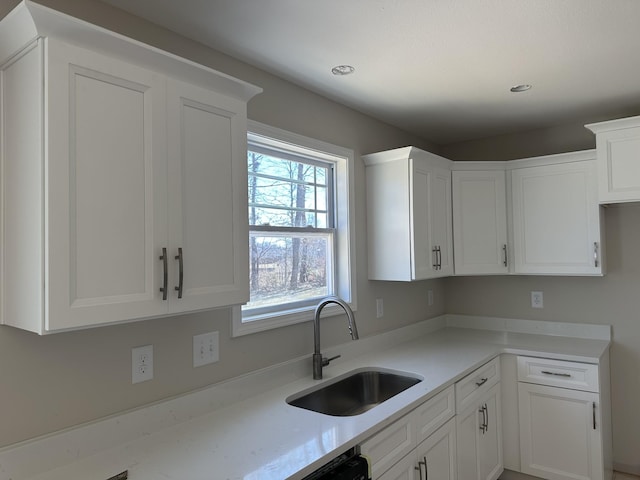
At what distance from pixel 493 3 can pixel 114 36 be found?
1.31 metres

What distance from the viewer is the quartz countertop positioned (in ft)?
4.51

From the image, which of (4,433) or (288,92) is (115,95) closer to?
(4,433)

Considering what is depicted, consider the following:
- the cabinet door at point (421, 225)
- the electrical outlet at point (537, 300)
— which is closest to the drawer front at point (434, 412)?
the cabinet door at point (421, 225)

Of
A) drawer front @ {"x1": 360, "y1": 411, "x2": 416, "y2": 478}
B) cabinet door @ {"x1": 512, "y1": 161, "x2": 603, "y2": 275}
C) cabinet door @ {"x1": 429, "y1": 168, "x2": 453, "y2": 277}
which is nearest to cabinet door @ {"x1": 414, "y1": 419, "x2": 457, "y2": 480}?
drawer front @ {"x1": 360, "y1": 411, "x2": 416, "y2": 478}

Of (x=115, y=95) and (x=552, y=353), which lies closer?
(x=115, y=95)

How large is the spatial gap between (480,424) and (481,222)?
1.42 metres

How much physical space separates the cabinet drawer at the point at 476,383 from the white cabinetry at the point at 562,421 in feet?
0.63

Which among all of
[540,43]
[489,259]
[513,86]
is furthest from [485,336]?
[540,43]

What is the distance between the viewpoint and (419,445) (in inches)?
79.0

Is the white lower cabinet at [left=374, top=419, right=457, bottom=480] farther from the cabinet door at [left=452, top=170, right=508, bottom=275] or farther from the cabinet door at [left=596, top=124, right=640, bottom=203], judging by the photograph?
the cabinet door at [left=596, top=124, right=640, bottom=203]

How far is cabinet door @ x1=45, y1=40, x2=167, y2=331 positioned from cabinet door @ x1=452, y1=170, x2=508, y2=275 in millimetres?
2443

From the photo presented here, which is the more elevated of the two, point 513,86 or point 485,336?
point 513,86

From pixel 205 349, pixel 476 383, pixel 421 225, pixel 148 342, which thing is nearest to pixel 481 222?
pixel 421 225

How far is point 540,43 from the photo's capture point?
→ 2.00 m
